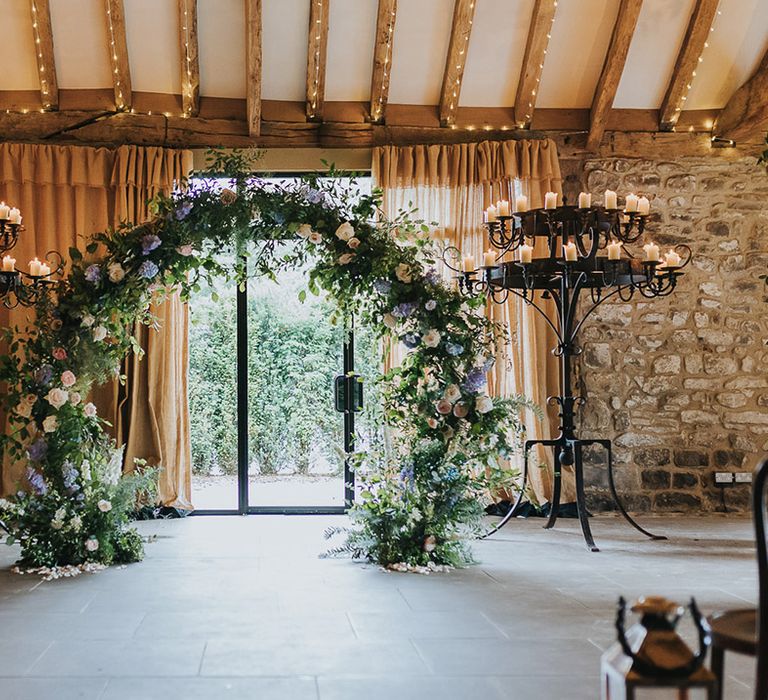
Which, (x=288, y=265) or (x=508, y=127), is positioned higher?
(x=508, y=127)

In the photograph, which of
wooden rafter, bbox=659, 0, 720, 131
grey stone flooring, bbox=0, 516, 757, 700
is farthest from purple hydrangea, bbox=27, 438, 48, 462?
wooden rafter, bbox=659, 0, 720, 131

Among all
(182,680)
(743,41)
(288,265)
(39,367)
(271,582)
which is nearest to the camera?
(182,680)

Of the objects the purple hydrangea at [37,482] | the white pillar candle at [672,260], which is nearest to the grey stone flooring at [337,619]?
the purple hydrangea at [37,482]

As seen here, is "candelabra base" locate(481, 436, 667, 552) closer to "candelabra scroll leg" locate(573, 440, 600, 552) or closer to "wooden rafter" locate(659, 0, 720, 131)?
"candelabra scroll leg" locate(573, 440, 600, 552)

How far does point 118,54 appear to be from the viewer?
654 centimetres

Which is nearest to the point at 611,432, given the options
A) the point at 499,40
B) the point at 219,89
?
the point at 499,40

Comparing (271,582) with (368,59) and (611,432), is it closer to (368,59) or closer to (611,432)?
(611,432)

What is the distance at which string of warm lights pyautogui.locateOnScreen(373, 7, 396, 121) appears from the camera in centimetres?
643

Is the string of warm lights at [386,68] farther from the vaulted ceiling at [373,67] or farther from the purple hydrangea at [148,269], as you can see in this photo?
the purple hydrangea at [148,269]

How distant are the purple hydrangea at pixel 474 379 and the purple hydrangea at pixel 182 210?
165 cm

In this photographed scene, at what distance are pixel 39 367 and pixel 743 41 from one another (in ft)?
17.0

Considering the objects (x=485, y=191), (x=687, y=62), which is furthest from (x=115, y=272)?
(x=687, y=62)

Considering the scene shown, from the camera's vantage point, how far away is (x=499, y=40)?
266 inches

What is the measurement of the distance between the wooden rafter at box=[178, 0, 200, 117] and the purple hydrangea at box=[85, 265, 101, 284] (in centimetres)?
225
